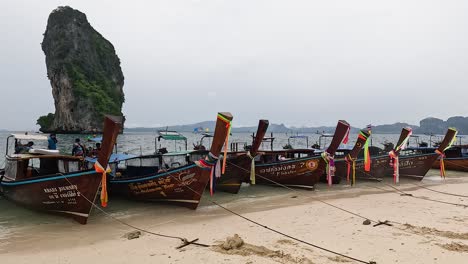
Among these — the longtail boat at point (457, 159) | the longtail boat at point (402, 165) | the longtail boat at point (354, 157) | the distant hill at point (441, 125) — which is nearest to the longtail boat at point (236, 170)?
the longtail boat at point (354, 157)

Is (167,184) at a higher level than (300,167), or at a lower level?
lower

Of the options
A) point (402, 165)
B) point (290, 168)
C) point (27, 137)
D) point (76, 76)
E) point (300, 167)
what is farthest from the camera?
point (76, 76)

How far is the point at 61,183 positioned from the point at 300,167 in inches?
375

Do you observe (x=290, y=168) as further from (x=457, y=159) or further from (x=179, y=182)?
(x=457, y=159)

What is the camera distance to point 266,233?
8070mm

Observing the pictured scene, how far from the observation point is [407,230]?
7.90 m

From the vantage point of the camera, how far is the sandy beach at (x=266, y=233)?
6449 mm

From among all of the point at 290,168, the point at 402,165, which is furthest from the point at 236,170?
the point at 402,165

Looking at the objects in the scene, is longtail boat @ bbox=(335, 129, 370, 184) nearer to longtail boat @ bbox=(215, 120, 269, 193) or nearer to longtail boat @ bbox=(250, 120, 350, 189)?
longtail boat @ bbox=(250, 120, 350, 189)

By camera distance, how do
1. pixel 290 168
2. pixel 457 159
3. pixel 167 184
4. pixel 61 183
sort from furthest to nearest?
pixel 457 159 → pixel 290 168 → pixel 167 184 → pixel 61 183

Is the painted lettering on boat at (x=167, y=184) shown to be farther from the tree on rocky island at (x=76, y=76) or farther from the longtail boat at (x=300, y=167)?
the tree on rocky island at (x=76, y=76)

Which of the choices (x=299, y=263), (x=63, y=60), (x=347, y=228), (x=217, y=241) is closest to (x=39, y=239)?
(x=217, y=241)

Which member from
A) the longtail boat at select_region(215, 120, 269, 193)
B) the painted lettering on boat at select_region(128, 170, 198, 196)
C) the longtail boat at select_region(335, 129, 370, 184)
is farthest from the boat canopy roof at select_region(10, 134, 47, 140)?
the longtail boat at select_region(335, 129, 370, 184)

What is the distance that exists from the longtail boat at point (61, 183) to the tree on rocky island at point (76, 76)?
75.2 metres
